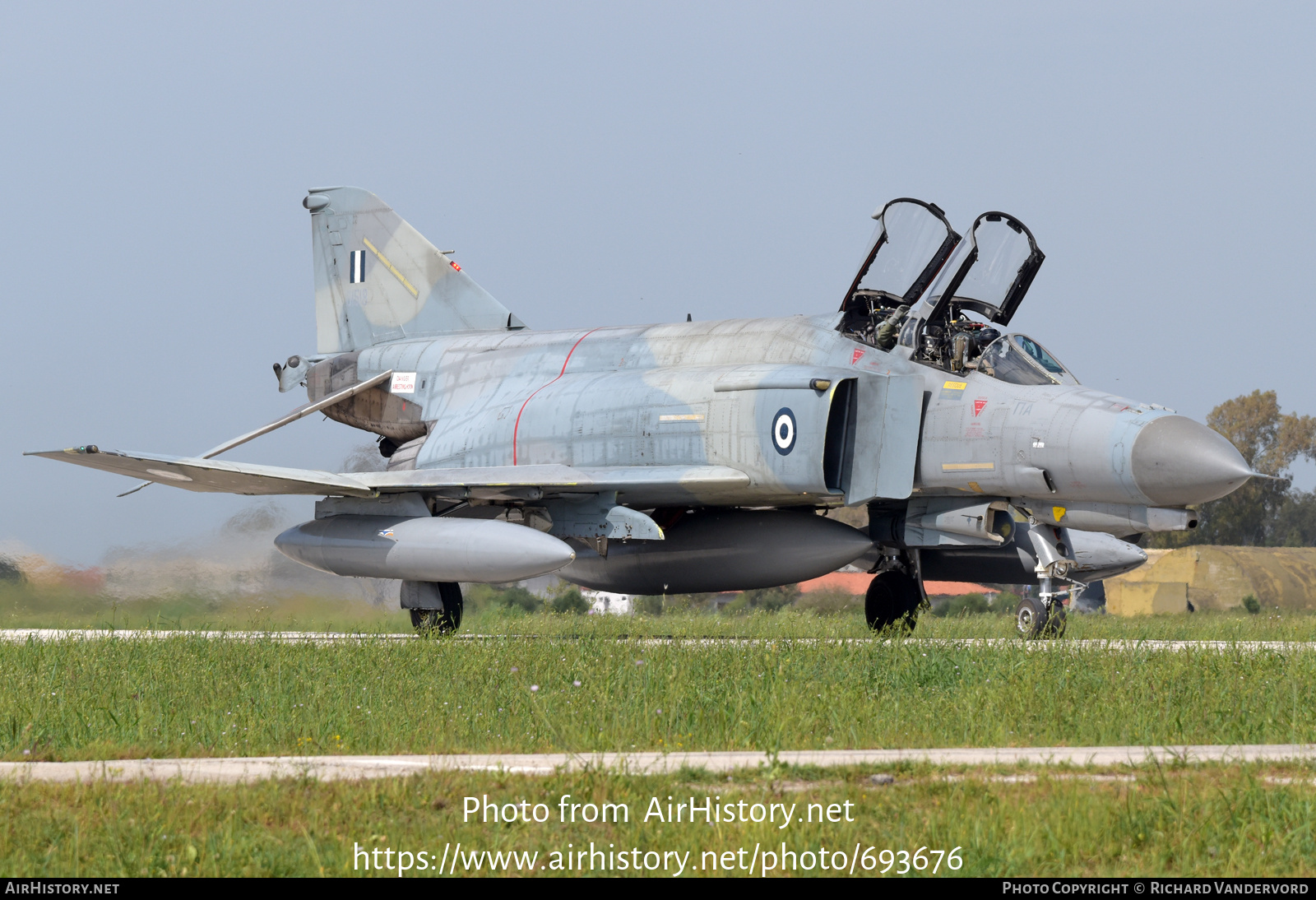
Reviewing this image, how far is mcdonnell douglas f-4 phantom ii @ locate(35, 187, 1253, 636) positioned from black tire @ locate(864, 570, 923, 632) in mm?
24

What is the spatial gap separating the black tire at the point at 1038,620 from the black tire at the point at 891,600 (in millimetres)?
1657

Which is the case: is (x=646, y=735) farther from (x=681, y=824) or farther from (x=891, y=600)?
(x=891, y=600)

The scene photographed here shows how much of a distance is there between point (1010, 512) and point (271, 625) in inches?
327

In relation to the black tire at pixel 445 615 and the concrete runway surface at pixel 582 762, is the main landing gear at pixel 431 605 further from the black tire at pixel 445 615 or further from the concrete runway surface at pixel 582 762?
the concrete runway surface at pixel 582 762

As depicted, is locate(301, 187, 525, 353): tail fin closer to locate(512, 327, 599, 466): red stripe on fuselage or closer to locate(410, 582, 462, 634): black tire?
locate(512, 327, 599, 466): red stripe on fuselage

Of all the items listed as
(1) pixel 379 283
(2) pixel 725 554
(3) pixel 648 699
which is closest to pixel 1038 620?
(2) pixel 725 554

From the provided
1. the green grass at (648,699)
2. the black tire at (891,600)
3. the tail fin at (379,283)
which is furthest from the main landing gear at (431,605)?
the black tire at (891,600)

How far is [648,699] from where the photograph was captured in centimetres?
741

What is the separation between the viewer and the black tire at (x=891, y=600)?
13625 mm

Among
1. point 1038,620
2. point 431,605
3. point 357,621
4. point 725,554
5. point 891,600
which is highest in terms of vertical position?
point 725,554

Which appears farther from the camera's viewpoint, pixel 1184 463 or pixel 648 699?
pixel 1184 463

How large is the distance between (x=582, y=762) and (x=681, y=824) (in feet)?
3.43
